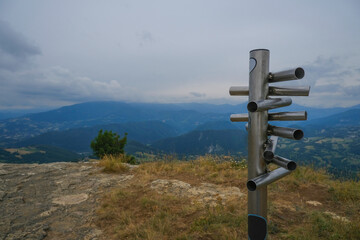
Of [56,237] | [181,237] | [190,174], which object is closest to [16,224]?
[56,237]

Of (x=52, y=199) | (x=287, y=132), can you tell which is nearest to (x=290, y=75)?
(x=287, y=132)

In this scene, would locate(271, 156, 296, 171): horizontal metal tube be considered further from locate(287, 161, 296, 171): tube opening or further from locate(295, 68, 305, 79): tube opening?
locate(295, 68, 305, 79): tube opening

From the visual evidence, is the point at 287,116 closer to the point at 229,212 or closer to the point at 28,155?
the point at 229,212

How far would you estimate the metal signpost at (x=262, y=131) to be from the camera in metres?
1.85

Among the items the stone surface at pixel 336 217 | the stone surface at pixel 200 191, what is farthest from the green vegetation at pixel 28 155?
the stone surface at pixel 336 217

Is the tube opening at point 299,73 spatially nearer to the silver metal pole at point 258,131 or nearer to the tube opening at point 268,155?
the silver metal pole at point 258,131

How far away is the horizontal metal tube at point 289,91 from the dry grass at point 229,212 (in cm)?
249

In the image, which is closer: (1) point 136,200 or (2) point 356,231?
(2) point 356,231

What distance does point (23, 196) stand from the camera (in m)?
5.26

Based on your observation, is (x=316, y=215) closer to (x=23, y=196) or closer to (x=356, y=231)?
(x=356, y=231)

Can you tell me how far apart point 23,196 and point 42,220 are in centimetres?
178

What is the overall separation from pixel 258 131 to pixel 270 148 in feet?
0.66

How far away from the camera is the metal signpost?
6.08ft

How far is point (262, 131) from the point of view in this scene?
6.41 feet
